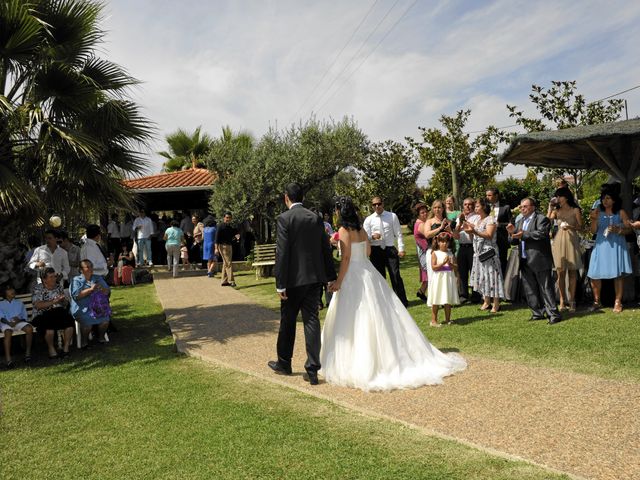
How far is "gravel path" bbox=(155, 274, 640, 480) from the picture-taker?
136 inches

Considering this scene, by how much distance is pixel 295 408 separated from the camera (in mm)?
4641

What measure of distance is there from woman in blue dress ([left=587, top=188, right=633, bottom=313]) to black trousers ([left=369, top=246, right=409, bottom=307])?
288cm

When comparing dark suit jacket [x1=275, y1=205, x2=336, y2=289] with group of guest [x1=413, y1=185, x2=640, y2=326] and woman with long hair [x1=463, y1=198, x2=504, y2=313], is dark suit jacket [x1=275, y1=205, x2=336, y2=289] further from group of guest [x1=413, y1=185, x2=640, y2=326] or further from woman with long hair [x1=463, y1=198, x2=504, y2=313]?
woman with long hair [x1=463, y1=198, x2=504, y2=313]

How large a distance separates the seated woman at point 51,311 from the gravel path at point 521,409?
6.91ft

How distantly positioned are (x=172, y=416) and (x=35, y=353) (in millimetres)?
4145

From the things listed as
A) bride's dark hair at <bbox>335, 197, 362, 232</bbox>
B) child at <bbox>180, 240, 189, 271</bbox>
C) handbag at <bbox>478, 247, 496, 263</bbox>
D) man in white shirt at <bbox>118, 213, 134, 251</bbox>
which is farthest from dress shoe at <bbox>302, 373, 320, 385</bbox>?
man in white shirt at <bbox>118, 213, 134, 251</bbox>

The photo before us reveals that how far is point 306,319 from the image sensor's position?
213 inches

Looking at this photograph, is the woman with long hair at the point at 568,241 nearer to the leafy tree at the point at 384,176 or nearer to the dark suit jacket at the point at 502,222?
the dark suit jacket at the point at 502,222

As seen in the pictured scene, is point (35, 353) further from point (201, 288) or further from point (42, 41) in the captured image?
point (201, 288)

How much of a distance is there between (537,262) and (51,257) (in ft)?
24.1

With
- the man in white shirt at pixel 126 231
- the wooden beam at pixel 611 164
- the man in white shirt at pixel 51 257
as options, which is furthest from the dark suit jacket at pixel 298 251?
the man in white shirt at pixel 126 231

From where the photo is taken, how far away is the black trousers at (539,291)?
7.54 meters

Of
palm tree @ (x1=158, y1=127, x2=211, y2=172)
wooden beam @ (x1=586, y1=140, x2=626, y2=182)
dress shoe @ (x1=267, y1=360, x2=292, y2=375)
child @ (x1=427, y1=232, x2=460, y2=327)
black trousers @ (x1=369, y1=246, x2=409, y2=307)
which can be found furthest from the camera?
palm tree @ (x1=158, y1=127, x2=211, y2=172)

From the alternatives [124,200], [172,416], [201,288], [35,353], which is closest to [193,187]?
[201,288]
